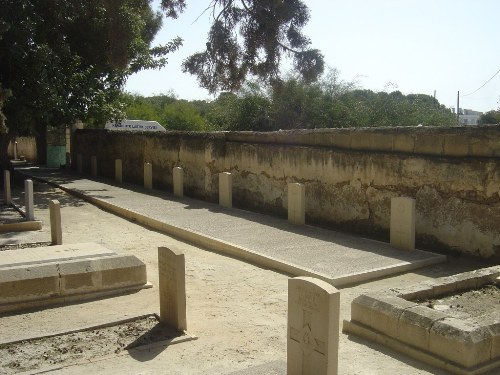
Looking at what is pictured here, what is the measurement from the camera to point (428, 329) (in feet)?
15.7

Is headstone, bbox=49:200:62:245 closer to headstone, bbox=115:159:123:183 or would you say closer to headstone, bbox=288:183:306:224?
headstone, bbox=288:183:306:224

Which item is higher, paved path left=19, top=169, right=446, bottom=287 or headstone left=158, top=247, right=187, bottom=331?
headstone left=158, top=247, right=187, bottom=331

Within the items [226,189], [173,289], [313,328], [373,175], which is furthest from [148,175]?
[313,328]

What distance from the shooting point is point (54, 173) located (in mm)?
25922

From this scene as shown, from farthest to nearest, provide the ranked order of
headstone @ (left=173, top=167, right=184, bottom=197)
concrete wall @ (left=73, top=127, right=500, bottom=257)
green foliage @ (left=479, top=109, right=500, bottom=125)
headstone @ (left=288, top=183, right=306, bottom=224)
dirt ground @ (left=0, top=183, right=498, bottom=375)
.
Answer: green foliage @ (left=479, top=109, right=500, bottom=125), headstone @ (left=173, top=167, right=184, bottom=197), headstone @ (left=288, top=183, right=306, bottom=224), concrete wall @ (left=73, top=127, right=500, bottom=257), dirt ground @ (left=0, top=183, right=498, bottom=375)

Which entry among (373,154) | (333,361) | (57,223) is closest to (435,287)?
(333,361)

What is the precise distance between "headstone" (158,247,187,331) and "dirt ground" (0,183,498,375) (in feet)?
0.79

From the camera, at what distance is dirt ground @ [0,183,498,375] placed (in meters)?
4.86

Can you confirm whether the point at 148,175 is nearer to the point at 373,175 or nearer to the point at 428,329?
the point at 373,175

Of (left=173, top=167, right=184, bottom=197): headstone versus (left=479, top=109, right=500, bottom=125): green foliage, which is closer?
(left=173, top=167, right=184, bottom=197): headstone

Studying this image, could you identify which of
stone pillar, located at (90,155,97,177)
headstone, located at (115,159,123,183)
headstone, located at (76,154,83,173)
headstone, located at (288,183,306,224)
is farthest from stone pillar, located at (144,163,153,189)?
headstone, located at (288,183,306,224)

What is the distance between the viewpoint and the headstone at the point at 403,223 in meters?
8.84

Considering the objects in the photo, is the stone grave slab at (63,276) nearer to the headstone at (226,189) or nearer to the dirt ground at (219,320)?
the dirt ground at (219,320)

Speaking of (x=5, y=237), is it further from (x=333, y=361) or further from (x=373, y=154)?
(x=333, y=361)
